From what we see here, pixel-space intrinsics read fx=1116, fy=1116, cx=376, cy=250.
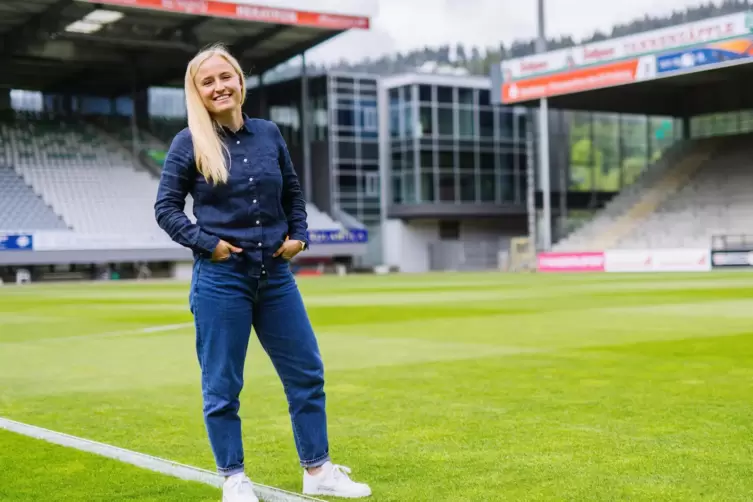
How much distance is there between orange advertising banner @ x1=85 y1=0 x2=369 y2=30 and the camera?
4809 centimetres

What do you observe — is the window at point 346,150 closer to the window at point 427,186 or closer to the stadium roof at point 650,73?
the window at point 427,186

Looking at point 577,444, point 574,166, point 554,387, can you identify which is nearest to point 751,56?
point 574,166

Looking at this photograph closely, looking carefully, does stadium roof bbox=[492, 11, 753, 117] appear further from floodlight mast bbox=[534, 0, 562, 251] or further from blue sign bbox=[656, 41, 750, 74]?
floodlight mast bbox=[534, 0, 562, 251]

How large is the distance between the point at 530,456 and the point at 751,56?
131 feet

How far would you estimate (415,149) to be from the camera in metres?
65.8

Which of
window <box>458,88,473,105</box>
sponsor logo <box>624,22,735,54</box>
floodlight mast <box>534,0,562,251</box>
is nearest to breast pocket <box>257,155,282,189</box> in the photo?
sponsor logo <box>624,22,735,54</box>

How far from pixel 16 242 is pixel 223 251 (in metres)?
49.8

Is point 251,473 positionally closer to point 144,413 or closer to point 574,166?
point 144,413

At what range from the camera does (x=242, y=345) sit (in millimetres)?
5465

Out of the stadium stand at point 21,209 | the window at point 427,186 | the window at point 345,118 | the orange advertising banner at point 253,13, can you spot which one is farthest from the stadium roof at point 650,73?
the stadium stand at point 21,209

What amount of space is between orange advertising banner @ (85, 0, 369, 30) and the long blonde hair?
4373cm

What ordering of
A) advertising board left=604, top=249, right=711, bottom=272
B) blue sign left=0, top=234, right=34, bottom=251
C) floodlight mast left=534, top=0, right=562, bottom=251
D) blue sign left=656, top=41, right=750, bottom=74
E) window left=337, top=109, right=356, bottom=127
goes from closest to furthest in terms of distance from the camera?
blue sign left=656, top=41, right=750, bottom=74, advertising board left=604, top=249, right=711, bottom=272, blue sign left=0, top=234, right=34, bottom=251, floodlight mast left=534, top=0, right=562, bottom=251, window left=337, top=109, right=356, bottom=127

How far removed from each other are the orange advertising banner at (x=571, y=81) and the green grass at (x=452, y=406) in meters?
30.3

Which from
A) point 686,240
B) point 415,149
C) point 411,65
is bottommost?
point 686,240
